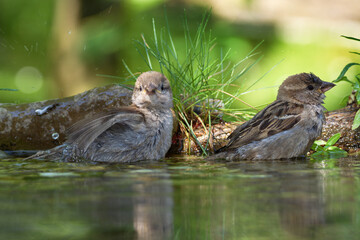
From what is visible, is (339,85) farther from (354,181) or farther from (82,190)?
(82,190)

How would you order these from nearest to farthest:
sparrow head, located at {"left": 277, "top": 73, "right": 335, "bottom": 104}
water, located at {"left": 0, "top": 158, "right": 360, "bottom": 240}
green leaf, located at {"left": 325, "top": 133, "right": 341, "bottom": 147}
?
1. water, located at {"left": 0, "top": 158, "right": 360, "bottom": 240}
2. sparrow head, located at {"left": 277, "top": 73, "right": 335, "bottom": 104}
3. green leaf, located at {"left": 325, "top": 133, "right": 341, "bottom": 147}

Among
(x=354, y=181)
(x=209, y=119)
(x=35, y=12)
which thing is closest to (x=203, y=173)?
(x=354, y=181)

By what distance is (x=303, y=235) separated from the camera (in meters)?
2.06

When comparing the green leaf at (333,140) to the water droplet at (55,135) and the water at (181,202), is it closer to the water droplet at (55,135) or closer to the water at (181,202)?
the water at (181,202)

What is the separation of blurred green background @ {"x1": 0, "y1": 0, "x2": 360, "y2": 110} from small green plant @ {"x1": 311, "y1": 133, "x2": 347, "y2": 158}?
3.61m

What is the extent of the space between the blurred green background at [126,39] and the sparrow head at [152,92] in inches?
162

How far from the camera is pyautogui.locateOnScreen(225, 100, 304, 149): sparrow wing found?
5148 mm

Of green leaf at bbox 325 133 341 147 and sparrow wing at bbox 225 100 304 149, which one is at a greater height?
sparrow wing at bbox 225 100 304 149

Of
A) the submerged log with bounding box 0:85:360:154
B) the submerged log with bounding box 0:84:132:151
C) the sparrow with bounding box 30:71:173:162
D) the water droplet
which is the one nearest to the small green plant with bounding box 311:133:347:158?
the submerged log with bounding box 0:85:360:154

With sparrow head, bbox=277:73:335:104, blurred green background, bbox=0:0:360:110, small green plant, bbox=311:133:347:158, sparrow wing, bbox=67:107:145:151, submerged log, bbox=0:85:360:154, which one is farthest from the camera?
blurred green background, bbox=0:0:360:110

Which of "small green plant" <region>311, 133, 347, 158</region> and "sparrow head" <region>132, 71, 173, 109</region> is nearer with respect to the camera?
"sparrow head" <region>132, 71, 173, 109</region>

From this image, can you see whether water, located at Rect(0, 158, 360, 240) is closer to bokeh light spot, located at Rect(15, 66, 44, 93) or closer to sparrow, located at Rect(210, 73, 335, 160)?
sparrow, located at Rect(210, 73, 335, 160)

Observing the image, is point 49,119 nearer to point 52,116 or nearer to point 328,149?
point 52,116

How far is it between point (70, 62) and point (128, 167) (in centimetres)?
666
